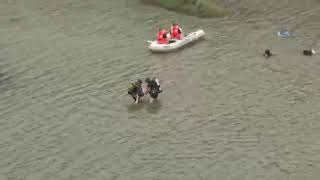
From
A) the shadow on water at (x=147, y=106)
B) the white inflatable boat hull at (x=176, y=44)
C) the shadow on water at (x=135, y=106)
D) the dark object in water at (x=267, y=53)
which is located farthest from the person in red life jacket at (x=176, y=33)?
the shadow on water at (x=135, y=106)

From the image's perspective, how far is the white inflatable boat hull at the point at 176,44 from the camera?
36438mm

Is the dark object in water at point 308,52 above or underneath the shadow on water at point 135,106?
above

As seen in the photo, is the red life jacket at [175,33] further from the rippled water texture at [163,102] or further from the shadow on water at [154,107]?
the shadow on water at [154,107]

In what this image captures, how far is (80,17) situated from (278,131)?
25947mm

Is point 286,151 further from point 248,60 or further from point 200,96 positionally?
point 248,60

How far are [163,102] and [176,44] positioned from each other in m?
Answer: 9.04

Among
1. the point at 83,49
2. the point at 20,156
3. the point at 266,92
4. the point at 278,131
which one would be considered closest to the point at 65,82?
the point at 83,49

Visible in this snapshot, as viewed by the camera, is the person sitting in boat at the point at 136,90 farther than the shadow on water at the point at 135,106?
Yes

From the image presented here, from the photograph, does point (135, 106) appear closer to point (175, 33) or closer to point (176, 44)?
point (176, 44)

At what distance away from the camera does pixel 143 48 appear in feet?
123

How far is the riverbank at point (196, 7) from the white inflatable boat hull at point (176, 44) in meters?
6.15

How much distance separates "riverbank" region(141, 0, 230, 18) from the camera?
44.2 m

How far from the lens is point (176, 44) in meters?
37.0

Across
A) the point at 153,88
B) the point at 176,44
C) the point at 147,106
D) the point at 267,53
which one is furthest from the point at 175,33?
the point at 147,106
